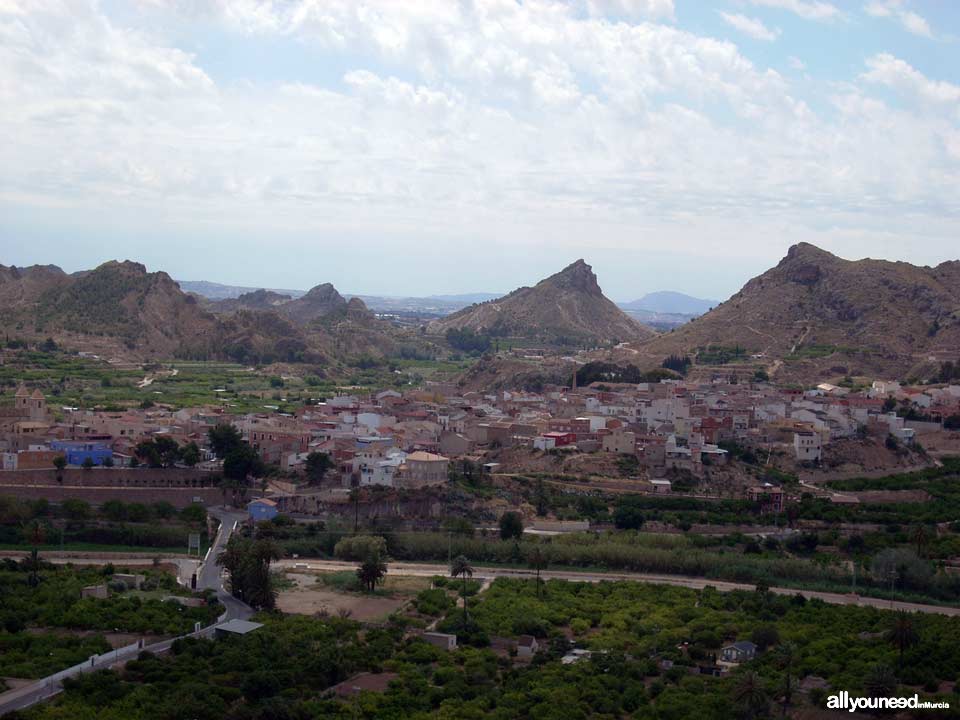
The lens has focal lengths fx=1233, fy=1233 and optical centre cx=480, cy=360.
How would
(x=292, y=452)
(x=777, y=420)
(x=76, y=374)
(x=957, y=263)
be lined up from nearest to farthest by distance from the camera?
1. (x=292, y=452)
2. (x=777, y=420)
3. (x=76, y=374)
4. (x=957, y=263)

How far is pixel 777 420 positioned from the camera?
56.1 m

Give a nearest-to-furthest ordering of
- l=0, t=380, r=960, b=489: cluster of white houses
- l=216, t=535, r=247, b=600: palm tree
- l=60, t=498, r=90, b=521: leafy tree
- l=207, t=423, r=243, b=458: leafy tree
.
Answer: l=216, t=535, r=247, b=600: palm tree → l=60, t=498, r=90, b=521: leafy tree → l=207, t=423, r=243, b=458: leafy tree → l=0, t=380, r=960, b=489: cluster of white houses

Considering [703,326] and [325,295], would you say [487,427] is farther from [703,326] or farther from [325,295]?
[325,295]

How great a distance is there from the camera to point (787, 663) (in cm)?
2619

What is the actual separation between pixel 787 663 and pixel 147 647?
14.1 metres

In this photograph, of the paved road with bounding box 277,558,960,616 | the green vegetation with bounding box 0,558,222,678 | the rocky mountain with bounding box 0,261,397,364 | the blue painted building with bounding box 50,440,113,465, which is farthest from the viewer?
the rocky mountain with bounding box 0,261,397,364

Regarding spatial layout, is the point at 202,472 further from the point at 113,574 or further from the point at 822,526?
the point at 822,526

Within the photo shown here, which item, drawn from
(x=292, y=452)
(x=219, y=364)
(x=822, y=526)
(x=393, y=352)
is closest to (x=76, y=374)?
(x=219, y=364)

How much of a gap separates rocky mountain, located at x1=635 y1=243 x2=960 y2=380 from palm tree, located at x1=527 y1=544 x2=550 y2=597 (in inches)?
1566

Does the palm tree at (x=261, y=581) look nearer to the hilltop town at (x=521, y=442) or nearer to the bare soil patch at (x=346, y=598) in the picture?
the bare soil patch at (x=346, y=598)

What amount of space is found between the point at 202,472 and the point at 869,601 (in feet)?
77.4

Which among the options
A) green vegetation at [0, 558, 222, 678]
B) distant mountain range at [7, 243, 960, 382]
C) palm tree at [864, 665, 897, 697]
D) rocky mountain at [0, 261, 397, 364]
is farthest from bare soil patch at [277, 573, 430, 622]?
rocky mountain at [0, 261, 397, 364]

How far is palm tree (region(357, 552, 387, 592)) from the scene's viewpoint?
3394cm

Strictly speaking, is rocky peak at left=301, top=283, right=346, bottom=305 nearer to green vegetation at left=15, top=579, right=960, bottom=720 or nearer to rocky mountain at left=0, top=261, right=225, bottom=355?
rocky mountain at left=0, top=261, right=225, bottom=355
